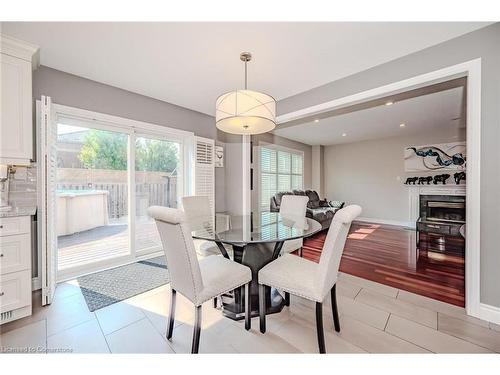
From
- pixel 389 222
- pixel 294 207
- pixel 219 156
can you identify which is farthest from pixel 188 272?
pixel 389 222

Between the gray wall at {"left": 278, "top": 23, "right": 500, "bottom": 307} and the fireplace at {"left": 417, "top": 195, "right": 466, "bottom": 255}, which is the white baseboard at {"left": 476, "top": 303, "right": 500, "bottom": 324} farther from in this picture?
the fireplace at {"left": 417, "top": 195, "right": 466, "bottom": 255}

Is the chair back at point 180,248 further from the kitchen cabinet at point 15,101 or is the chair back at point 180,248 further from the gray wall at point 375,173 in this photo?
the gray wall at point 375,173

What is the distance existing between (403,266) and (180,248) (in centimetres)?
302

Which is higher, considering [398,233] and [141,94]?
[141,94]

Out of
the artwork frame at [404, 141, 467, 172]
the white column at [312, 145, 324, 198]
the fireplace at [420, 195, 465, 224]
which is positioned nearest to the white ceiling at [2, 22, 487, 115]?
the fireplace at [420, 195, 465, 224]

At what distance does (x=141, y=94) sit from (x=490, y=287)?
171 inches

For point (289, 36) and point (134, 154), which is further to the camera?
point (134, 154)

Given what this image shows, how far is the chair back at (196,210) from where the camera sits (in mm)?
2602

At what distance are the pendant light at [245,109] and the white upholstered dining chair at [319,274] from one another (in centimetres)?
108

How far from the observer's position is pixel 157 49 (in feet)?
6.88

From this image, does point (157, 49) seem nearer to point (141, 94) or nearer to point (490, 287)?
point (141, 94)

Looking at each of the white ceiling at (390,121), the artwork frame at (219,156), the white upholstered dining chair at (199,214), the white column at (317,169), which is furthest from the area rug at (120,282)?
the white column at (317,169)

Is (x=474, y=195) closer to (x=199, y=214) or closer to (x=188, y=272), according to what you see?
(x=188, y=272)
